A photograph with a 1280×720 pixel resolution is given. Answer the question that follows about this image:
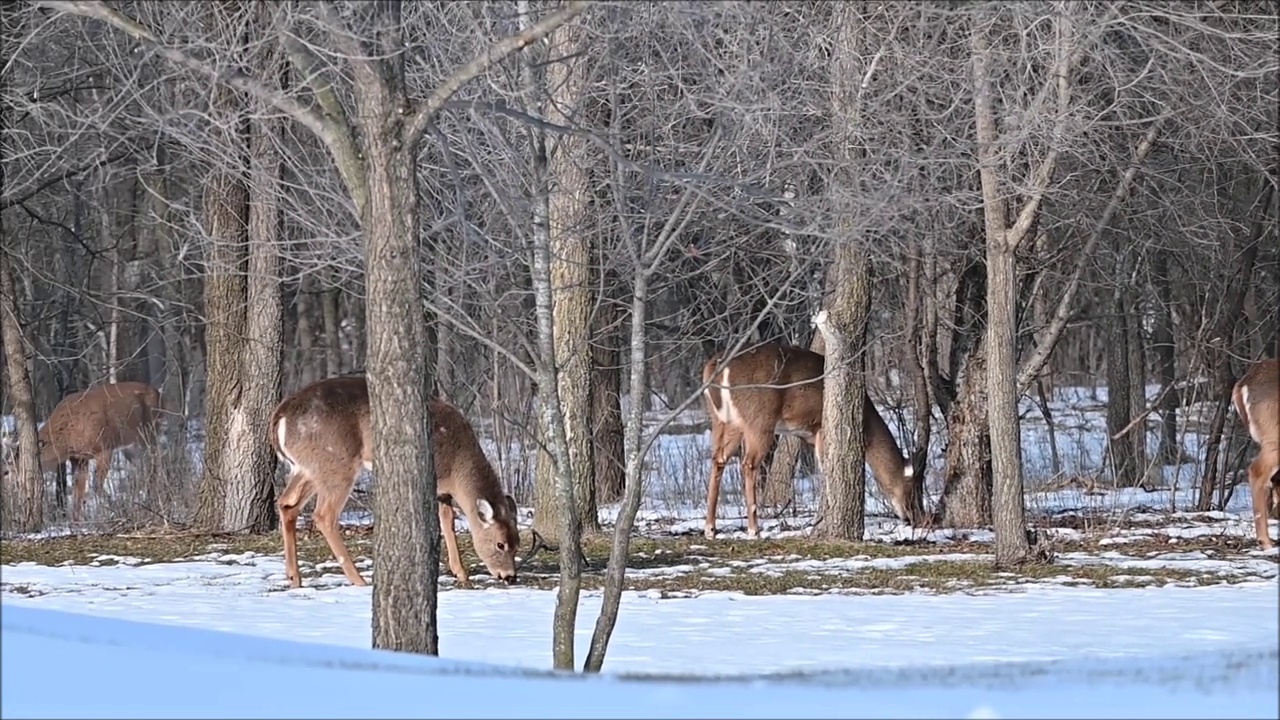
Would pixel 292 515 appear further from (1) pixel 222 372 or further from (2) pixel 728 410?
(2) pixel 728 410

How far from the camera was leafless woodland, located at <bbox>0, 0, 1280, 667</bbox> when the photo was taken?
760 cm

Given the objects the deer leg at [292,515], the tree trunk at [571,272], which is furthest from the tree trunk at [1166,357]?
the deer leg at [292,515]

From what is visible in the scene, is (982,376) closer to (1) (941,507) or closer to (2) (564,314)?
(1) (941,507)

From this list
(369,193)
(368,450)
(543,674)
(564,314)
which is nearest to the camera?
(543,674)

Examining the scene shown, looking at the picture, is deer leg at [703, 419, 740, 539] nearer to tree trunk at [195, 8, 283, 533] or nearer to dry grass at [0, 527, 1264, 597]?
dry grass at [0, 527, 1264, 597]

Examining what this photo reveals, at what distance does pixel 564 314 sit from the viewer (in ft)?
45.1

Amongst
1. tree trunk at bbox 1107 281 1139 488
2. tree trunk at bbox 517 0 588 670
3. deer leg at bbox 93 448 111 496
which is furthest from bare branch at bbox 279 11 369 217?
tree trunk at bbox 1107 281 1139 488

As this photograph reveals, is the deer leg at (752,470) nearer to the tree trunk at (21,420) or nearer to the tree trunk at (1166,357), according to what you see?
the tree trunk at (1166,357)

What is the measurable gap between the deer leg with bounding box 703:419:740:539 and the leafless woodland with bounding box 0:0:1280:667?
46.8 inches

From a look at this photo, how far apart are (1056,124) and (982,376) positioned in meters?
4.79

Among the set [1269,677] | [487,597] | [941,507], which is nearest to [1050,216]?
[941,507]

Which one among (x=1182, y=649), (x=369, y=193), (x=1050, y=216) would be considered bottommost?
(x=1182, y=649)

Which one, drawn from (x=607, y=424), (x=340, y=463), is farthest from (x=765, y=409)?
(x=340, y=463)

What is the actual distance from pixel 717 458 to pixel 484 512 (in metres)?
3.84
